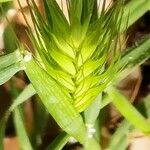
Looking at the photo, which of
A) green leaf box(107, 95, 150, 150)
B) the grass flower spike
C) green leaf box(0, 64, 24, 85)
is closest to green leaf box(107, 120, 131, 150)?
green leaf box(107, 95, 150, 150)

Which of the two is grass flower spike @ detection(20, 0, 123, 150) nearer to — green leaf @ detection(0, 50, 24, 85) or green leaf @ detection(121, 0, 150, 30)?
green leaf @ detection(0, 50, 24, 85)

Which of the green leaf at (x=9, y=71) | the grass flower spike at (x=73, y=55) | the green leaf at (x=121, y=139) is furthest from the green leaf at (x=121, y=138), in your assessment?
the green leaf at (x=9, y=71)

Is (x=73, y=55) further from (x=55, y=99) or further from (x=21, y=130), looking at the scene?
(x=21, y=130)

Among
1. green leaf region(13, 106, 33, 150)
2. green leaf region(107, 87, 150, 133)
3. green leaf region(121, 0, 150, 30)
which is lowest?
green leaf region(107, 87, 150, 133)

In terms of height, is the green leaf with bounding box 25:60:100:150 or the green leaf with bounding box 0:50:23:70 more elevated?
the green leaf with bounding box 0:50:23:70

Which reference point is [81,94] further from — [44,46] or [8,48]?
[8,48]

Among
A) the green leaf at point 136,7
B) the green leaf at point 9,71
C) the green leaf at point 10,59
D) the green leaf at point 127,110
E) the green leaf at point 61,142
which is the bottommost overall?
the green leaf at point 127,110

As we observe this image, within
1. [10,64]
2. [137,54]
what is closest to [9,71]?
[10,64]

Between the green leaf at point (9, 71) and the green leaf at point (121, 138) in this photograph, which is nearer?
the green leaf at point (9, 71)

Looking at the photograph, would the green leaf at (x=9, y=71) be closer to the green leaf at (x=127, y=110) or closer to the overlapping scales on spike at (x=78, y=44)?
Result: the overlapping scales on spike at (x=78, y=44)
